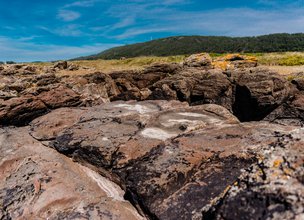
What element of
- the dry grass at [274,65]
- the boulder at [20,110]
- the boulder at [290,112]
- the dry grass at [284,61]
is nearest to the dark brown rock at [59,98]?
the boulder at [20,110]

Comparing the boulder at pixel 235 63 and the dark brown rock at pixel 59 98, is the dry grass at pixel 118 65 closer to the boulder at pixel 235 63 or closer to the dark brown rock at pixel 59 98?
the boulder at pixel 235 63

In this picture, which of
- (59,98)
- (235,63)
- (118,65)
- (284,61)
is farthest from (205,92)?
(118,65)

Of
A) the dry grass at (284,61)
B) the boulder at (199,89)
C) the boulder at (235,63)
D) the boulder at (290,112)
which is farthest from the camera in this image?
the dry grass at (284,61)

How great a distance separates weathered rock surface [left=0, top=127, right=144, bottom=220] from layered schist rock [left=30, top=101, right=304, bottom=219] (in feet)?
1.49

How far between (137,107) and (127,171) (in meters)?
5.98

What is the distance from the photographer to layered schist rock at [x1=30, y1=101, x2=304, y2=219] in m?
3.71

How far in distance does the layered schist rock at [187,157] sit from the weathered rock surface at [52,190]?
0.45 m

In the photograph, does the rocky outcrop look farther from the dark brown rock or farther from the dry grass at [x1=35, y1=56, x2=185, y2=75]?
the dry grass at [x1=35, y1=56, x2=185, y2=75]

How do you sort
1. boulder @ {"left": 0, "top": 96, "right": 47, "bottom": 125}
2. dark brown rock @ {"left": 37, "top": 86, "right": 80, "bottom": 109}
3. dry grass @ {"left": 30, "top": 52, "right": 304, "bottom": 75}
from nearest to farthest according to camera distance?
boulder @ {"left": 0, "top": 96, "right": 47, "bottom": 125} → dark brown rock @ {"left": 37, "top": 86, "right": 80, "bottom": 109} → dry grass @ {"left": 30, "top": 52, "right": 304, "bottom": 75}

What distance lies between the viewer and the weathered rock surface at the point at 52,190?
703cm

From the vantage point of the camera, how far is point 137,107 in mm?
13898

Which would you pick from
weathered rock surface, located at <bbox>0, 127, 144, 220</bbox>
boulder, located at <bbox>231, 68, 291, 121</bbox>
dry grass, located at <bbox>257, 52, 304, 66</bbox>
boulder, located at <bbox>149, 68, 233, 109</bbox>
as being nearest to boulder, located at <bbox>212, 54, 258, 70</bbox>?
boulder, located at <bbox>149, 68, 233, 109</bbox>

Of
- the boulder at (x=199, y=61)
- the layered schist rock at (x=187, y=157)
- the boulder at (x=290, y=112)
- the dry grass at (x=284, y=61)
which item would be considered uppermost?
the boulder at (x=199, y=61)

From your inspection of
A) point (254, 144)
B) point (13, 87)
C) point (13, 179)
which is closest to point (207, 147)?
point (254, 144)
